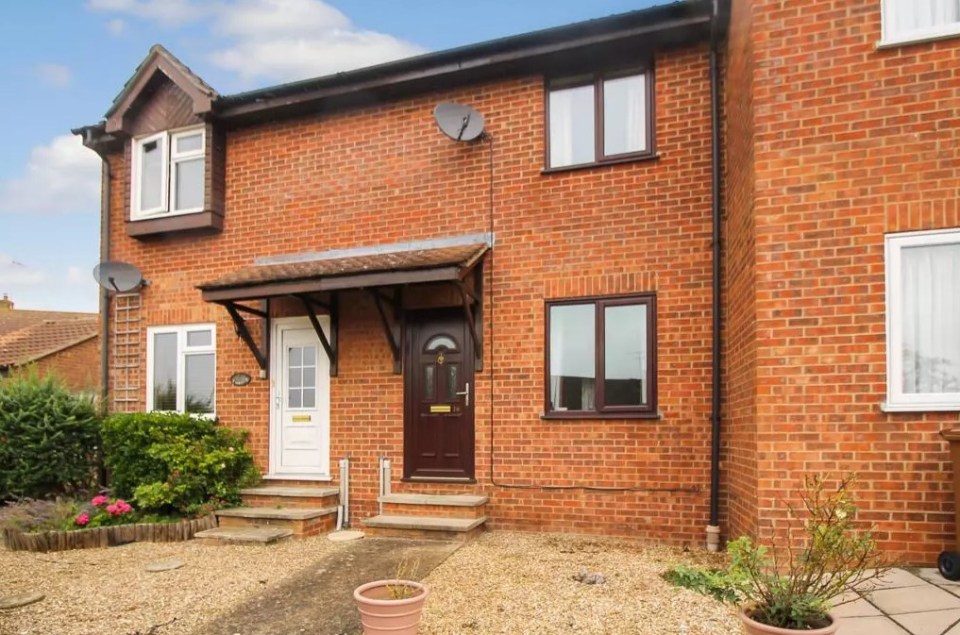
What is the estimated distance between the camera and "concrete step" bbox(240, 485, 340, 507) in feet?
27.3

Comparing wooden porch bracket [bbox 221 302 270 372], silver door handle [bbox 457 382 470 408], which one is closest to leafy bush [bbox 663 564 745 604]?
silver door handle [bbox 457 382 470 408]

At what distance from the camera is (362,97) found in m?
8.85

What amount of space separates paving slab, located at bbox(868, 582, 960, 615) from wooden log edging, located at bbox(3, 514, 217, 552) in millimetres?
6923

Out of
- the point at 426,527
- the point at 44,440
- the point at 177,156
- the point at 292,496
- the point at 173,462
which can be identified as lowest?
the point at 426,527

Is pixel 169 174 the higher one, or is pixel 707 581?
pixel 169 174

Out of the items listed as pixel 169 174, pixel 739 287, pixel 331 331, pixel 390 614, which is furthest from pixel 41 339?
pixel 739 287

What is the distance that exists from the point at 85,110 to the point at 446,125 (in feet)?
20.6

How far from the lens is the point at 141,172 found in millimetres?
10180

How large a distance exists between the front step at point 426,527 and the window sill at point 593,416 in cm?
138

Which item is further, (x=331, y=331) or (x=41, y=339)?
(x=41, y=339)

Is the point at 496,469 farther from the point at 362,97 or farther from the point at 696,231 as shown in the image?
the point at 362,97

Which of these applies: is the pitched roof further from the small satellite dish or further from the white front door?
the small satellite dish

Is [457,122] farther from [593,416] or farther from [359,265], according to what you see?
[593,416]

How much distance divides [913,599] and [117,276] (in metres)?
9.99
